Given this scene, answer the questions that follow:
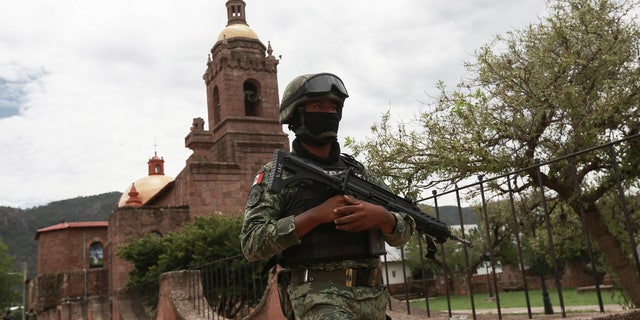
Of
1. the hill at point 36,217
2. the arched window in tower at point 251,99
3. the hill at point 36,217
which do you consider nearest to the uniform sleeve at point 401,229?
the arched window in tower at point 251,99

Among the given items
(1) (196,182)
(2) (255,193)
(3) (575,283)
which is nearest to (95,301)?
(1) (196,182)

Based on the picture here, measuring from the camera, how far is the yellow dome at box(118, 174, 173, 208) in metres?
40.2

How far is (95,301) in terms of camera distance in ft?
58.0

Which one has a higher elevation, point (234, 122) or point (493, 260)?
point (234, 122)

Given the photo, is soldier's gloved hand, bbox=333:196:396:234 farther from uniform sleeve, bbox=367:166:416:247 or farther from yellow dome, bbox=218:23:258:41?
yellow dome, bbox=218:23:258:41

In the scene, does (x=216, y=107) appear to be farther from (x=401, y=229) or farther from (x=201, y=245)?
(x=401, y=229)

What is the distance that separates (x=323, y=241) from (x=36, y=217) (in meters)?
110

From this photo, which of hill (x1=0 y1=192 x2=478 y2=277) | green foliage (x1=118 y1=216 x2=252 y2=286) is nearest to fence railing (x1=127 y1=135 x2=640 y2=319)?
green foliage (x1=118 y1=216 x2=252 y2=286)

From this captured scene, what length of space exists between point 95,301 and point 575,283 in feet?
102

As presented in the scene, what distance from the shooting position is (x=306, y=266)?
9.13ft

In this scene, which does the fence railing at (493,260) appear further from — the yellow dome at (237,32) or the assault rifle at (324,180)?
the yellow dome at (237,32)

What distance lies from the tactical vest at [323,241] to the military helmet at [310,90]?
0.40m

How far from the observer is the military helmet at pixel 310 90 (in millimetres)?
2979

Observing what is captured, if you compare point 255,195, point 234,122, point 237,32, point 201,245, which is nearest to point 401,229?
point 255,195
